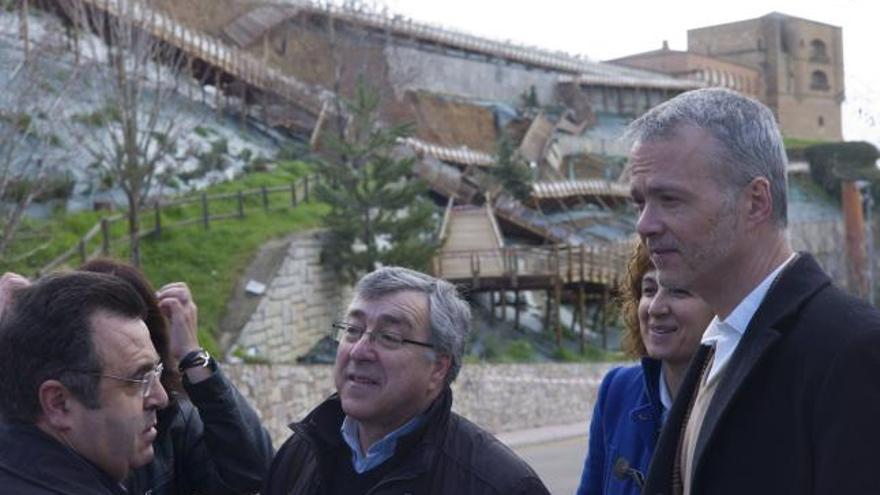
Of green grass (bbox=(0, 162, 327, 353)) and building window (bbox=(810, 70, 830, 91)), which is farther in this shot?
building window (bbox=(810, 70, 830, 91))

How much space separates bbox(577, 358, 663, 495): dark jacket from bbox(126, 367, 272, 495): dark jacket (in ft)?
4.16

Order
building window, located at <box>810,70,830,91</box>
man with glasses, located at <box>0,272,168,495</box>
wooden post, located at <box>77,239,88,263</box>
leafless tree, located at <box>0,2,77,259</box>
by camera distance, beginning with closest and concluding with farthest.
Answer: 1. man with glasses, located at <box>0,272,168,495</box>
2. leafless tree, located at <box>0,2,77,259</box>
3. wooden post, located at <box>77,239,88,263</box>
4. building window, located at <box>810,70,830,91</box>

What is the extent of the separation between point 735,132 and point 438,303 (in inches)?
68.5

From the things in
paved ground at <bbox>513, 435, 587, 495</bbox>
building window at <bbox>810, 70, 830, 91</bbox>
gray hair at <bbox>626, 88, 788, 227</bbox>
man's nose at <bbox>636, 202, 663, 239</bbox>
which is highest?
building window at <bbox>810, 70, 830, 91</bbox>

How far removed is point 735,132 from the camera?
115 inches

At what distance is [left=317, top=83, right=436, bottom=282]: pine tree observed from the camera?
96.0ft

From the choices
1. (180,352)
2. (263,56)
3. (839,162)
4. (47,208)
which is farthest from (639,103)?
(180,352)

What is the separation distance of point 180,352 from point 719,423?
2489 millimetres

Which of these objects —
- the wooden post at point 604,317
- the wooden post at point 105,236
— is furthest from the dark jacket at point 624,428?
the wooden post at point 604,317

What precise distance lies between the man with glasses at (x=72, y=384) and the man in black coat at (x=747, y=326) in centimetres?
152

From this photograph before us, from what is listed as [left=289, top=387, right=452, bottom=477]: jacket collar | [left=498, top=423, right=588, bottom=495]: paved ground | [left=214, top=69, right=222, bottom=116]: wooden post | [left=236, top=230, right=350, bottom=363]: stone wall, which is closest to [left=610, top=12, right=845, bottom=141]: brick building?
[left=214, top=69, right=222, bottom=116]: wooden post

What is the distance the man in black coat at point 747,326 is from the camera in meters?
2.56

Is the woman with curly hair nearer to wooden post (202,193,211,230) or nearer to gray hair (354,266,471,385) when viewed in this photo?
gray hair (354,266,471,385)

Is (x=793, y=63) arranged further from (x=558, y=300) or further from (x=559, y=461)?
(x=559, y=461)
